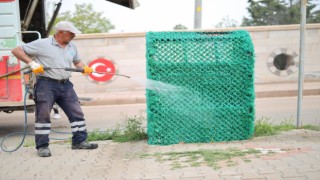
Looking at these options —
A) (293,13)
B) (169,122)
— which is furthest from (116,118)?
(293,13)

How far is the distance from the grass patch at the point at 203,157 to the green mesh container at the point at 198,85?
A: 57cm

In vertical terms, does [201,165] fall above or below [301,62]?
below

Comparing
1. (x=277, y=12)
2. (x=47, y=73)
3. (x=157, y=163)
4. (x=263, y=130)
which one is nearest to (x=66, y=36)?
(x=47, y=73)

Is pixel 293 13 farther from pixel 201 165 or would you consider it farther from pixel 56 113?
pixel 201 165

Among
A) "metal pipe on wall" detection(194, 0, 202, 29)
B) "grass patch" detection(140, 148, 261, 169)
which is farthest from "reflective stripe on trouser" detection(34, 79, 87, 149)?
"metal pipe on wall" detection(194, 0, 202, 29)

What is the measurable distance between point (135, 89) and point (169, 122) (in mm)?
9865

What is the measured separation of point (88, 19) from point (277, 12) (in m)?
10.5

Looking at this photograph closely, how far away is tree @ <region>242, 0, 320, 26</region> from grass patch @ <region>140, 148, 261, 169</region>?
56.9 ft

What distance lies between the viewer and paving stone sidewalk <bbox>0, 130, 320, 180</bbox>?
495 cm

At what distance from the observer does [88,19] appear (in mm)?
27766

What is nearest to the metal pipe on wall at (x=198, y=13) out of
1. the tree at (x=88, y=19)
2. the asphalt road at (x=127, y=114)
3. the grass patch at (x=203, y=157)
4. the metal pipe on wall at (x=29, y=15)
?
the asphalt road at (x=127, y=114)

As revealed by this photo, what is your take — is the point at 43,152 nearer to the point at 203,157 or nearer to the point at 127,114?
the point at 203,157

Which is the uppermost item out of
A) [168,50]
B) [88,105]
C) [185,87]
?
[168,50]

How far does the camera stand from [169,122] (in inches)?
249
